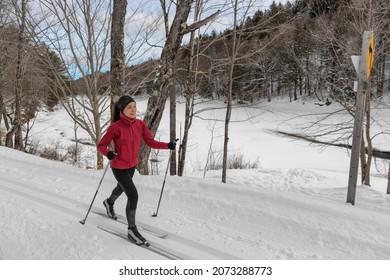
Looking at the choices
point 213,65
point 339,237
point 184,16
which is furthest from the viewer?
point 213,65

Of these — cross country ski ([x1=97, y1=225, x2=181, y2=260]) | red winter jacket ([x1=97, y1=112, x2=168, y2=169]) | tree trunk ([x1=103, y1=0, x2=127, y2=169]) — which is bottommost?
cross country ski ([x1=97, y1=225, x2=181, y2=260])

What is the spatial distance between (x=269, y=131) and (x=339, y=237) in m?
27.4

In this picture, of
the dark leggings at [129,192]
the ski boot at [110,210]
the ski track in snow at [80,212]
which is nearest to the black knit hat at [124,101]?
the dark leggings at [129,192]

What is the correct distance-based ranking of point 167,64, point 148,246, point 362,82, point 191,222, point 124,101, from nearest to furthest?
point 148,246
point 124,101
point 191,222
point 362,82
point 167,64

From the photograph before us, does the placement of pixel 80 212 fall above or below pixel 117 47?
below

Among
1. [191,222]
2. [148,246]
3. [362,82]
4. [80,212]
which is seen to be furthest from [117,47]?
[362,82]

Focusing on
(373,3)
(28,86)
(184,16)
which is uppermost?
(373,3)

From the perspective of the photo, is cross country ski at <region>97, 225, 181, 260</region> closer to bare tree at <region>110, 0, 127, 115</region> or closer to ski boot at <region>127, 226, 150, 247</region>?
ski boot at <region>127, 226, 150, 247</region>

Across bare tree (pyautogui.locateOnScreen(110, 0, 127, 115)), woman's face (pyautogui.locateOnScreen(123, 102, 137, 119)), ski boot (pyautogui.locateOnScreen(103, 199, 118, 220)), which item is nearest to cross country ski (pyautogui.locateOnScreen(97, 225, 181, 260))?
ski boot (pyautogui.locateOnScreen(103, 199, 118, 220))

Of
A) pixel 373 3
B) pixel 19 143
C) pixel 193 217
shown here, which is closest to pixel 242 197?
pixel 193 217

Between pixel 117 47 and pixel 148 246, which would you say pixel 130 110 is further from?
pixel 117 47

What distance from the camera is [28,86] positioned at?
16.5 metres
